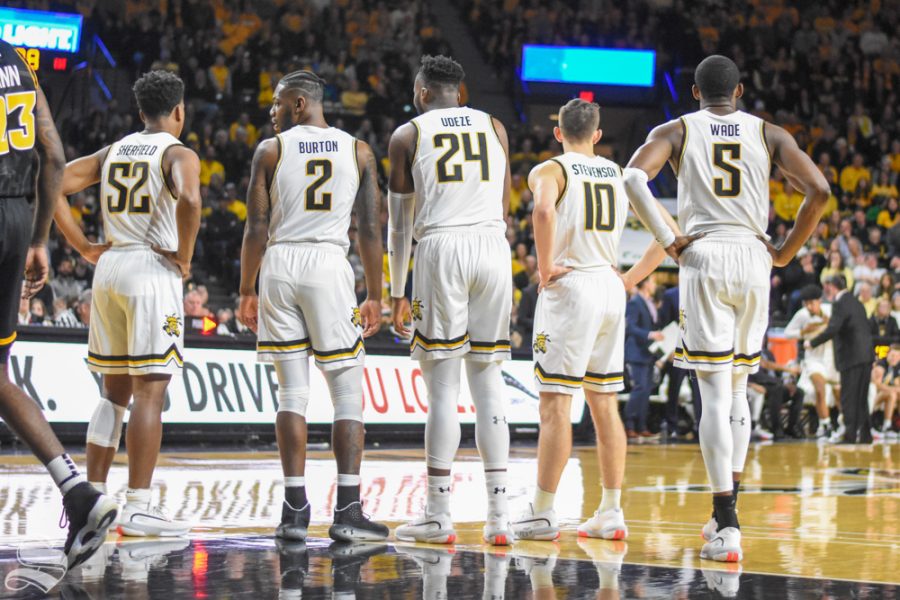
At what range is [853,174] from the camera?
83.1 feet

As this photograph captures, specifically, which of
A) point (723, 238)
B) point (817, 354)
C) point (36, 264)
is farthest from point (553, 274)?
point (817, 354)

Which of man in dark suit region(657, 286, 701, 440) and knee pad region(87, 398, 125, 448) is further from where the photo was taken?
man in dark suit region(657, 286, 701, 440)

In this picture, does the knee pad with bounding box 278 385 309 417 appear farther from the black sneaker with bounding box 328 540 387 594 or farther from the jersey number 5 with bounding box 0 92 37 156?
the jersey number 5 with bounding box 0 92 37 156

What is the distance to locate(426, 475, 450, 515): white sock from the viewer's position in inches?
249

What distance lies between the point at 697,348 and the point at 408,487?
3.78 m

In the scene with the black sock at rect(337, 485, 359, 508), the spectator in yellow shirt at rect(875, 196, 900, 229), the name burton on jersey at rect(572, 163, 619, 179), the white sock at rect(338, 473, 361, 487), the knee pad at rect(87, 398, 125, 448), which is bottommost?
the black sock at rect(337, 485, 359, 508)

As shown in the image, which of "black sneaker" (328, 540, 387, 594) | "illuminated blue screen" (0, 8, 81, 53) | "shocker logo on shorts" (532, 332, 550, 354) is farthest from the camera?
"illuminated blue screen" (0, 8, 81, 53)

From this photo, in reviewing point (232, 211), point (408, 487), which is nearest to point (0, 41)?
point (408, 487)

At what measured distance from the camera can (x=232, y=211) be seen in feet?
66.3

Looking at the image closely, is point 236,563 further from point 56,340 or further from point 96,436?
point 56,340

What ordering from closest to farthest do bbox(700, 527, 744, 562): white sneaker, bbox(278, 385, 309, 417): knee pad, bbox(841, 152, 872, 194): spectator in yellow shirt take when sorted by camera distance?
1. bbox(700, 527, 744, 562): white sneaker
2. bbox(278, 385, 309, 417): knee pad
3. bbox(841, 152, 872, 194): spectator in yellow shirt

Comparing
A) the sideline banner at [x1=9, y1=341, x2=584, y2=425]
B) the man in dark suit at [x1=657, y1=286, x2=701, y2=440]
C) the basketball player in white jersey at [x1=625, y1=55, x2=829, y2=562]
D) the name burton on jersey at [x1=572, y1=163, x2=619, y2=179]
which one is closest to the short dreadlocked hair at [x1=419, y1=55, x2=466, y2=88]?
the name burton on jersey at [x1=572, y1=163, x2=619, y2=179]

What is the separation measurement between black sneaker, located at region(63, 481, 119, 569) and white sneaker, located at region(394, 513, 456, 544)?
1690 mm

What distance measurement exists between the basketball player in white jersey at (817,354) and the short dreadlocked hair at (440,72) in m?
11.4
